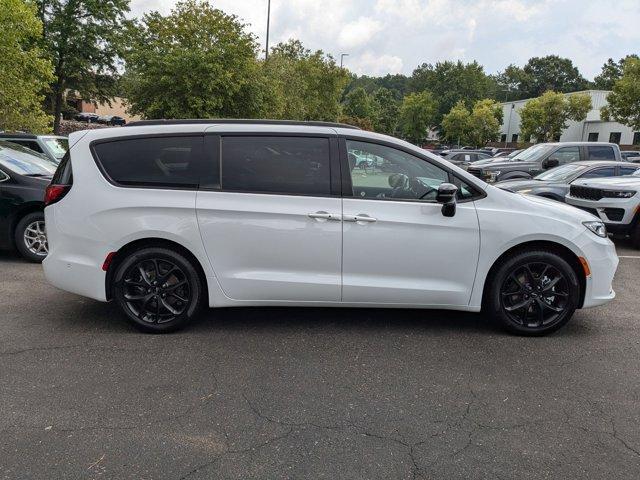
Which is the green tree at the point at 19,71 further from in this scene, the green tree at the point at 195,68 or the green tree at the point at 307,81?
the green tree at the point at 307,81

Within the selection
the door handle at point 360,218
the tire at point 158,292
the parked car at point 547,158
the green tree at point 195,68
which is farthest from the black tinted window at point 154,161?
the green tree at point 195,68

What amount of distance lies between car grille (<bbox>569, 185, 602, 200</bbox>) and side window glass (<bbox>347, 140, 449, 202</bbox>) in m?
5.52

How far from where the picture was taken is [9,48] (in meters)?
15.6

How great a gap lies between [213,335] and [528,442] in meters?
2.61

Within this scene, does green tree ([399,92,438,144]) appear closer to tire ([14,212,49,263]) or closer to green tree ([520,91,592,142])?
green tree ([520,91,592,142])

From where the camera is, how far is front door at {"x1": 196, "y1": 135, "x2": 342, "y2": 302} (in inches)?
168

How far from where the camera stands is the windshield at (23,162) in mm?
7066

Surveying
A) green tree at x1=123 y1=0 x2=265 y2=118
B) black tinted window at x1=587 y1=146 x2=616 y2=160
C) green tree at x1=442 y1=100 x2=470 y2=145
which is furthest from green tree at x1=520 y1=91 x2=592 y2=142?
black tinted window at x1=587 y1=146 x2=616 y2=160

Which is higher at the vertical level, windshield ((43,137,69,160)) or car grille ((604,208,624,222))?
windshield ((43,137,69,160))

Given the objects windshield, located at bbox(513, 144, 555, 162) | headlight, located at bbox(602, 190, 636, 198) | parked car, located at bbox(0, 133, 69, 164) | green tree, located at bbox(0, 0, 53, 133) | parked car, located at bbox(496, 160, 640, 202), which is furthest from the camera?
green tree, located at bbox(0, 0, 53, 133)

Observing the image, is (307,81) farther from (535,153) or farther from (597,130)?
(597,130)

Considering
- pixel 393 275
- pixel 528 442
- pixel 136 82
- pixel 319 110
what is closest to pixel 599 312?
pixel 393 275

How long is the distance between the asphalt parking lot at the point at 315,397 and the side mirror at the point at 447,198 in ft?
3.60

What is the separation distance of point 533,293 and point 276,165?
245cm
